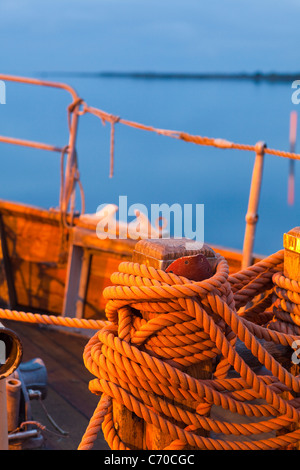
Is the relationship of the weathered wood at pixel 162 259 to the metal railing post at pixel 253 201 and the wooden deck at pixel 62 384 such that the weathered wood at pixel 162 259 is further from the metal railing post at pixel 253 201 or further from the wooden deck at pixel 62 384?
the metal railing post at pixel 253 201

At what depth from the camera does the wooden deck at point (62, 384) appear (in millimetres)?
2576

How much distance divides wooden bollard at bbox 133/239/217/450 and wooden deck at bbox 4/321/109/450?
1421 millimetres

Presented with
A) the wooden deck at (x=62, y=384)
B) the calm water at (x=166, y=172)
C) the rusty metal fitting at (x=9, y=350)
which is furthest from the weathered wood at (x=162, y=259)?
the calm water at (x=166, y=172)

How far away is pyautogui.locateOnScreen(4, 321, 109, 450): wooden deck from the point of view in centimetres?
258

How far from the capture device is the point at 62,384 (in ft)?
10.1

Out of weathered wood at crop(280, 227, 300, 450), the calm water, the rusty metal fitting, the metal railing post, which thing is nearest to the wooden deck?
the metal railing post

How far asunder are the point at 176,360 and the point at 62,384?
82.1 inches

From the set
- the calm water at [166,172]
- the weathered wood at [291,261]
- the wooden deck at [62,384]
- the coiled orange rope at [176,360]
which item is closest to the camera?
the coiled orange rope at [176,360]

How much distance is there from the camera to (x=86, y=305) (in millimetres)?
3938

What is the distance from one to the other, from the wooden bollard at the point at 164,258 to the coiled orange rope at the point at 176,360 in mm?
19

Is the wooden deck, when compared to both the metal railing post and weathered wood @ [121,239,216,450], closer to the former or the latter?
the metal railing post

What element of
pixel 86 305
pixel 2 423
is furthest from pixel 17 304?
pixel 2 423

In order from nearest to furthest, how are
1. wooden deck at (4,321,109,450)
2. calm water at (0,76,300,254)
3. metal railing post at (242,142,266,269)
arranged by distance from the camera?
wooden deck at (4,321,109,450) → metal railing post at (242,142,266,269) → calm water at (0,76,300,254)

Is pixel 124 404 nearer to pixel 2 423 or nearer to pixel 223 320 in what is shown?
pixel 223 320
